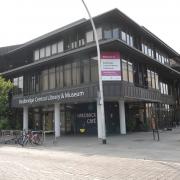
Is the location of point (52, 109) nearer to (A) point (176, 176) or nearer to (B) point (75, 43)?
(B) point (75, 43)

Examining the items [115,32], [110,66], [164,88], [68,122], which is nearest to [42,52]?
[68,122]

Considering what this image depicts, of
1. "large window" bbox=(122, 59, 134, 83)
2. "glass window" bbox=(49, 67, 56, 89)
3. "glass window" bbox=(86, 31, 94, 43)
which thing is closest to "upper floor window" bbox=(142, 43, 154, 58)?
"large window" bbox=(122, 59, 134, 83)

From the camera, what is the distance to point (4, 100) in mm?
31781

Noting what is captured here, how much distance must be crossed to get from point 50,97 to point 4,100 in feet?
26.2

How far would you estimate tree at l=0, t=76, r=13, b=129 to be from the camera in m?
30.7

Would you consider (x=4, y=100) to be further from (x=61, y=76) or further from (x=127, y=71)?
(x=127, y=71)

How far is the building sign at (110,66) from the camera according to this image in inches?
885

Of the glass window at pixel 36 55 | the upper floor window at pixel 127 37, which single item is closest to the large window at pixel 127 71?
the upper floor window at pixel 127 37

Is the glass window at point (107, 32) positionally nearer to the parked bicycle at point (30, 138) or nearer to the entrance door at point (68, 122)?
the entrance door at point (68, 122)

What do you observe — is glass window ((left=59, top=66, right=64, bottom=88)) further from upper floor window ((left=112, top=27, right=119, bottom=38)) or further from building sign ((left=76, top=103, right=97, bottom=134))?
upper floor window ((left=112, top=27, right=119, bottom=38))

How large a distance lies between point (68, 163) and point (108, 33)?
16418 millimetres

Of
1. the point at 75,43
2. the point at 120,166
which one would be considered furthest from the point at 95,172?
Result: the point at 75,43

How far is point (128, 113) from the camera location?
1192 inches

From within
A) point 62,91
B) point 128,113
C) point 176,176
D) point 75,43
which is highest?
point 75,43
